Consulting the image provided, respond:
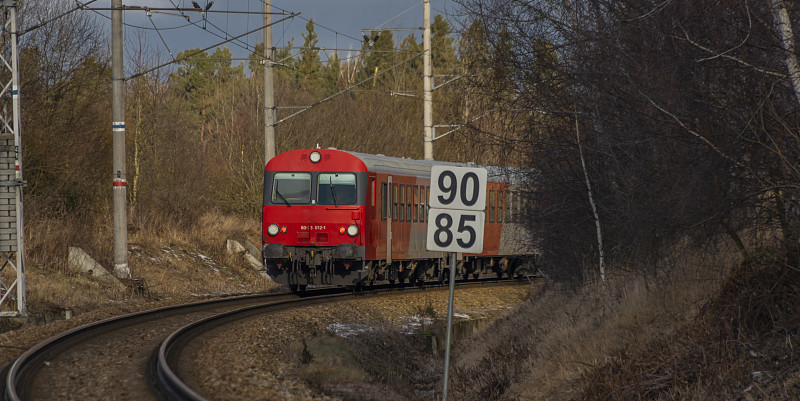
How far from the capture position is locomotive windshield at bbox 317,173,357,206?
59.3ft

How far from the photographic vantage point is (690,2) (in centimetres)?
789

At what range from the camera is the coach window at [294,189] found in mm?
18422

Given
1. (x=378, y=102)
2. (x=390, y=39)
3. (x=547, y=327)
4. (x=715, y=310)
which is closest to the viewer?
(x=715, y=310)

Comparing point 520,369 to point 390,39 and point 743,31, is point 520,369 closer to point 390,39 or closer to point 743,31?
point 743,31

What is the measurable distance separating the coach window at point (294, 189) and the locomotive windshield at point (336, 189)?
28cm

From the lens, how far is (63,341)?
39.3 ft

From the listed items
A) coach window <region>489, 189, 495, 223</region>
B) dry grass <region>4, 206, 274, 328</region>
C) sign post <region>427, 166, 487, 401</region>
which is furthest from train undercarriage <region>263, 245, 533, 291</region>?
sign post <region>427, 166, 487, 401</region>

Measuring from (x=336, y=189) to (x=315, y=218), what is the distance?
0.73 meters

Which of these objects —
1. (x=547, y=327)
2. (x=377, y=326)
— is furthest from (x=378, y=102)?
(x=547, y=327)

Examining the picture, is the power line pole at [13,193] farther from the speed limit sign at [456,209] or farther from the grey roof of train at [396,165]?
the speed limit sign at [456,209]

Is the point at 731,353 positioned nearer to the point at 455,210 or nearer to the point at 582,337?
the point at 455,210

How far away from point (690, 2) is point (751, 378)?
325 centimetres

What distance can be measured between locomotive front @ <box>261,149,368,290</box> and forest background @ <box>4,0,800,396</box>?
3987 millimetres

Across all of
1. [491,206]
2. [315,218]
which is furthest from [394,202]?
[491,206]
